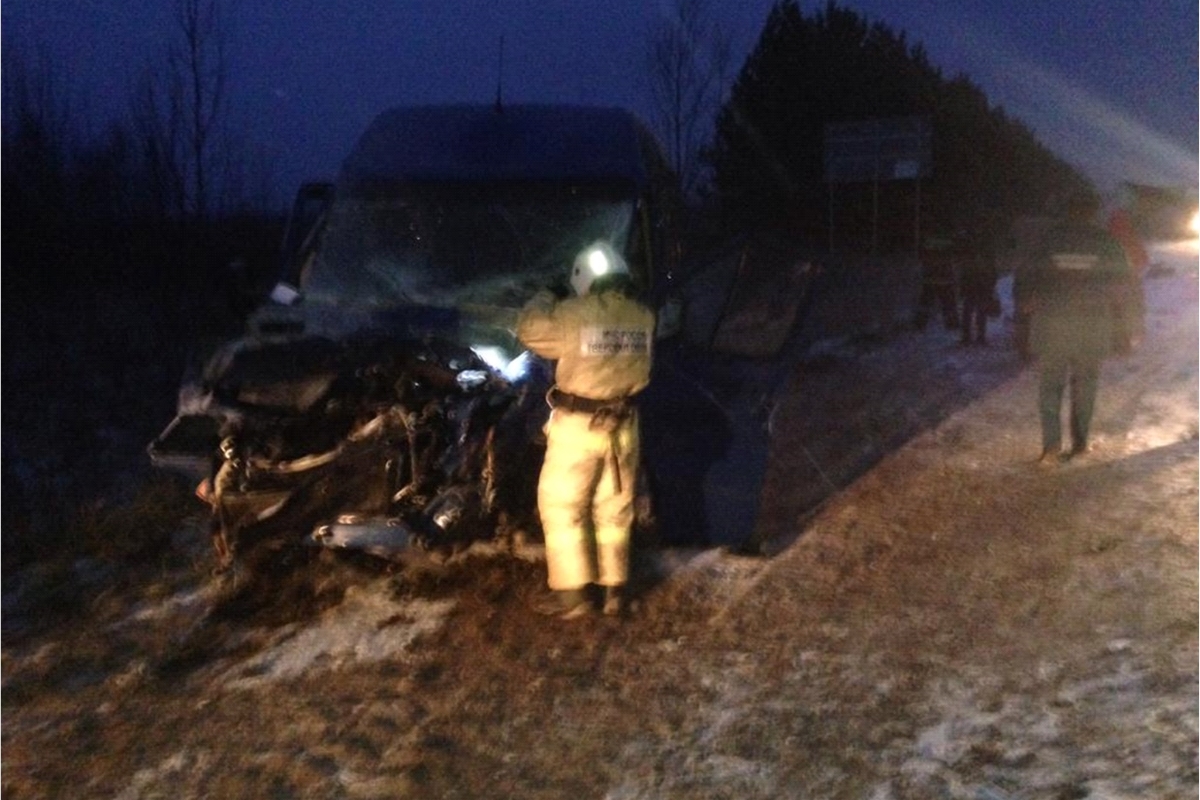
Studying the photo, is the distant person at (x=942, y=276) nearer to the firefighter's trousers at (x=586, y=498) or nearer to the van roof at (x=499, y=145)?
the van roof at (x=499, y=145)

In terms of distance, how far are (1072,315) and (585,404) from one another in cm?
371

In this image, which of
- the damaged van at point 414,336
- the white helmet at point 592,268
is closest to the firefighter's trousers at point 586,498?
the damaged van at point 414,336

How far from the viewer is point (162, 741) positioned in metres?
4.72

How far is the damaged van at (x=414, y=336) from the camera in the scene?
224 inches

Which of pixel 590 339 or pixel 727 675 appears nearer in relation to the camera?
pixel 727 675

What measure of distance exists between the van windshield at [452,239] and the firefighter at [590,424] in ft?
5.48

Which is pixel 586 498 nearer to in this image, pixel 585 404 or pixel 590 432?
pixel 590 432

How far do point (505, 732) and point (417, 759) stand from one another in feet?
1.19

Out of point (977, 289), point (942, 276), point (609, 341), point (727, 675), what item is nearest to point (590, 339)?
point (609, 341)

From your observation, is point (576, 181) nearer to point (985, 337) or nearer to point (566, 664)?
point (566, 664)

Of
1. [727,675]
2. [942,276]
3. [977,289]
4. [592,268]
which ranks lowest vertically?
[727,675]

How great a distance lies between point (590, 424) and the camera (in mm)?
5406

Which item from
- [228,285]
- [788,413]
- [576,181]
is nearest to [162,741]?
[228,285]

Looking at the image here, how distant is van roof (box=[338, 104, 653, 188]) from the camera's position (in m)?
7.64
